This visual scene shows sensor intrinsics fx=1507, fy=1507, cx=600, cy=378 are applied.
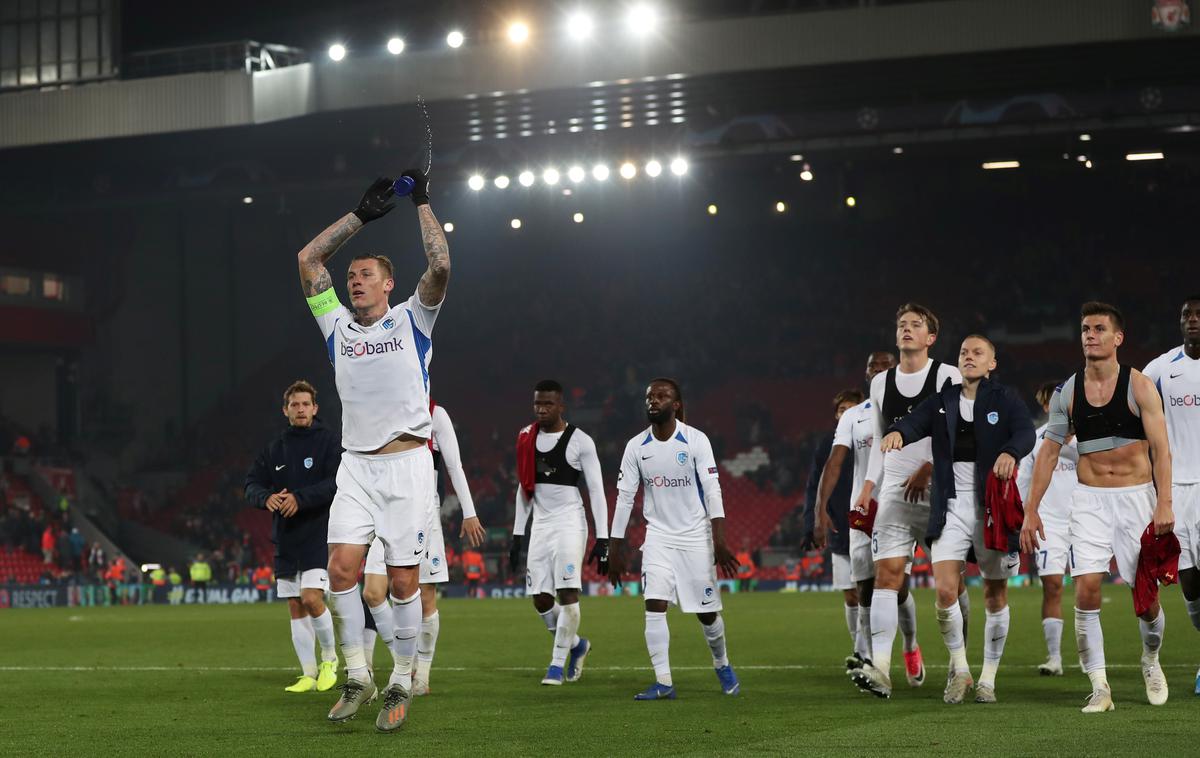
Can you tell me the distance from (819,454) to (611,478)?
80.6 ft

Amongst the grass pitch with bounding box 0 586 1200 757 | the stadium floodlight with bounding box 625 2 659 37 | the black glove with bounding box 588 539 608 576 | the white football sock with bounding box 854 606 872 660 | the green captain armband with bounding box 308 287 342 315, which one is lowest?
the grass pitch with bounding box 0 586 1200 757

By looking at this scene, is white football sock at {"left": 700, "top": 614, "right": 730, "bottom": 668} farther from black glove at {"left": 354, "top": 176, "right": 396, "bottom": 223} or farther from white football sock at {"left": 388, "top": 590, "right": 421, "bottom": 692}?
black glove at {"left": 354, "top": 176, "right": 396, "bottom": 223}

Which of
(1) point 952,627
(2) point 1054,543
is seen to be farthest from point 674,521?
(2) point 1054,543

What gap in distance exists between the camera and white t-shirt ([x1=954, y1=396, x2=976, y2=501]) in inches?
412

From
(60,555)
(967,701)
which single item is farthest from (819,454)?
(60,555)

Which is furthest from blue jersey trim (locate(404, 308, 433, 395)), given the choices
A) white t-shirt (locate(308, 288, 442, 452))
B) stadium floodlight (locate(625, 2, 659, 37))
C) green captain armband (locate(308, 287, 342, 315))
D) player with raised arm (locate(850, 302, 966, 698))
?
stadium floodlight (locate(625, 2, 659, 37))

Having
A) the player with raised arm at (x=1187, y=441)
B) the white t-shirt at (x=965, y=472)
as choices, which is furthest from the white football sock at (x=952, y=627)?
the player with raised arm at (x=1187, y=441)

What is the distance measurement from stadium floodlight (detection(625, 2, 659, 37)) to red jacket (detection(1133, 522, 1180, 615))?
75.4 ft

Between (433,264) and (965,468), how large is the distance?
13.3ft

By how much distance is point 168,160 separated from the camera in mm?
40219

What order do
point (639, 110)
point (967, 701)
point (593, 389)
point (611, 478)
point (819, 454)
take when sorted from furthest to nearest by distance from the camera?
point (593, 389) → point (611, 478) → point (639, 110) → point (819, 454) → point (967, 701)

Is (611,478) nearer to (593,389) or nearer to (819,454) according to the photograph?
(593,389)

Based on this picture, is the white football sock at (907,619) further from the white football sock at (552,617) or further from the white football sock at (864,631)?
the white football sock at (552,617)

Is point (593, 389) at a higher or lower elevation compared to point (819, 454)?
higher
